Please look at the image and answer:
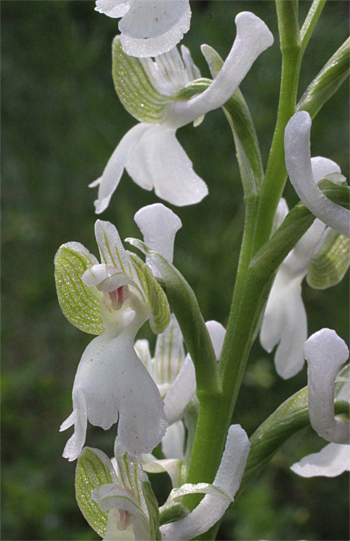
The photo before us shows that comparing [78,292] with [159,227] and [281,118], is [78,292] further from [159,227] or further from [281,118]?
[281,118]

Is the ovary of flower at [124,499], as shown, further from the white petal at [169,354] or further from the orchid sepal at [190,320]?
the white petal at [169,354]

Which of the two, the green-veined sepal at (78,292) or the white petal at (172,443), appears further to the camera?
the white petal at (172,443)

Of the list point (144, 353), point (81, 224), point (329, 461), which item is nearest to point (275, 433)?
point (329, 461)

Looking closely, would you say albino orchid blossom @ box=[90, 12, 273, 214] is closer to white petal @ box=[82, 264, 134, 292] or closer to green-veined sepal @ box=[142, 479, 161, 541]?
white petal @ box=[82, 264, 134, 292]

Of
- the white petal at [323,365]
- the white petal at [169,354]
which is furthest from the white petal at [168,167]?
the white petal at [323,365]

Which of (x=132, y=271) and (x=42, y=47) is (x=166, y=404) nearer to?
(x=132, y=271)

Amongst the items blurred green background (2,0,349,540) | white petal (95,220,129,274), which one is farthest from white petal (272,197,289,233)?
blurred green background (2,0,349,540)
